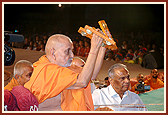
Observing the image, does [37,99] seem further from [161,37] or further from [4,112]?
[161,37]

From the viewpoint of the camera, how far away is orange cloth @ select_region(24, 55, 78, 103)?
4.30ft

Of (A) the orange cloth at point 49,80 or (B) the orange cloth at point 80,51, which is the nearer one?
(A) the orange cloth at point 49,80

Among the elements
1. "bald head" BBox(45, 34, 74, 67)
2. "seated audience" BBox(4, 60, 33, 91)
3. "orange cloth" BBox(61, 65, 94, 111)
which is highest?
"bald head" BBox(45, 34, 74, 67)

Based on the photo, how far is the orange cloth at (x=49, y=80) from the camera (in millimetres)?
1311

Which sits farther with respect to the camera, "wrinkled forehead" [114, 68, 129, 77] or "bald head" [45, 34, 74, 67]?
"wrinkled forehead" [114, 68, 129, 77]

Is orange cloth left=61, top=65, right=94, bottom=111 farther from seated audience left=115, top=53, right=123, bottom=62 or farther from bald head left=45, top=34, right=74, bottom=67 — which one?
seated audience left=115, top=53, right=123, bottom=62

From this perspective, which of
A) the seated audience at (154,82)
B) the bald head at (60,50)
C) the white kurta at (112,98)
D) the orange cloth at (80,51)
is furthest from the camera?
the orange cloth at (80,51)

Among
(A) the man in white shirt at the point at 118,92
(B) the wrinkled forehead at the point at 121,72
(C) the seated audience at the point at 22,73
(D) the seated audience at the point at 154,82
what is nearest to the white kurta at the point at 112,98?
(A) the man in white shirt at the point at 118,92

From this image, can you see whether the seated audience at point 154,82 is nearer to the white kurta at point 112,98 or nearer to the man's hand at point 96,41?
the white kurta at point 112,98

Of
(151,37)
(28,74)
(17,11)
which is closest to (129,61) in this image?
(151,37)

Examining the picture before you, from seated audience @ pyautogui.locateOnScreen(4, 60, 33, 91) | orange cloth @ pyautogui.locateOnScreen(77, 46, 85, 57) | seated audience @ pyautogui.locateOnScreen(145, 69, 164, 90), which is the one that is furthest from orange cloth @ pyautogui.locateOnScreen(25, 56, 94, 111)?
orange cloth @ pyautogui.locateOnScreen(77, 46, 85, 57)

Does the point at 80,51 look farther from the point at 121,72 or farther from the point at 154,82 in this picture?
the point at 121,72

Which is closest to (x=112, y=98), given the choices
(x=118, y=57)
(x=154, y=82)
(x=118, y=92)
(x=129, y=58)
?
(x=118, y=92)

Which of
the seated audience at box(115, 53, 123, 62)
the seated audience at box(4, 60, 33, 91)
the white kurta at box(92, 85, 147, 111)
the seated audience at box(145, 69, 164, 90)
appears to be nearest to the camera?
the seated audience at box(4, 60, 33, 91)
